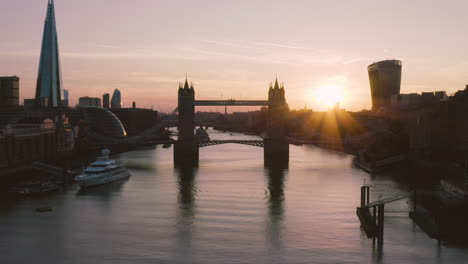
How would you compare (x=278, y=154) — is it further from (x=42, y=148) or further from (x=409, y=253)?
(x=409, y=253)

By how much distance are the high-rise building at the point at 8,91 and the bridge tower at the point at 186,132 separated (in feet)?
213

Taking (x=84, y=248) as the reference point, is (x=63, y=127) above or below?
above

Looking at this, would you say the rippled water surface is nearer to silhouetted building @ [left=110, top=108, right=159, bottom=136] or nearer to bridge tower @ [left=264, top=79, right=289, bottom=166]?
bridge tower @ [left=264, top=79, right=289, bottom=166]

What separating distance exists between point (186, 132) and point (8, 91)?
72082mm

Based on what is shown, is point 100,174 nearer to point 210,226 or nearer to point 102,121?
point 210,226

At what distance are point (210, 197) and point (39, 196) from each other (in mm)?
15447

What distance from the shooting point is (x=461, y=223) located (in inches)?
1350

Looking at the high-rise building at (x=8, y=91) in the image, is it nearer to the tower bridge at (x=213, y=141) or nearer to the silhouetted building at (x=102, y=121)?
the silhouetted building at (x=102, y=121)

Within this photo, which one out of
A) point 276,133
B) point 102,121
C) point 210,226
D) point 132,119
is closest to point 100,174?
point 210,226

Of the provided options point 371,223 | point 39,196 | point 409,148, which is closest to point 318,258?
point 371,223

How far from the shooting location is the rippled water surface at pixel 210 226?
29203 mm

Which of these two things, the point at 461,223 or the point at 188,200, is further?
the point at 188,200

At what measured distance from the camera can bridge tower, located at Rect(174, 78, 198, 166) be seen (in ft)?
290

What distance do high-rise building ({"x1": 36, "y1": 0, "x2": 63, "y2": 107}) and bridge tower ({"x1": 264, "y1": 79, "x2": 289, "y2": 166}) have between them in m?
51.1
